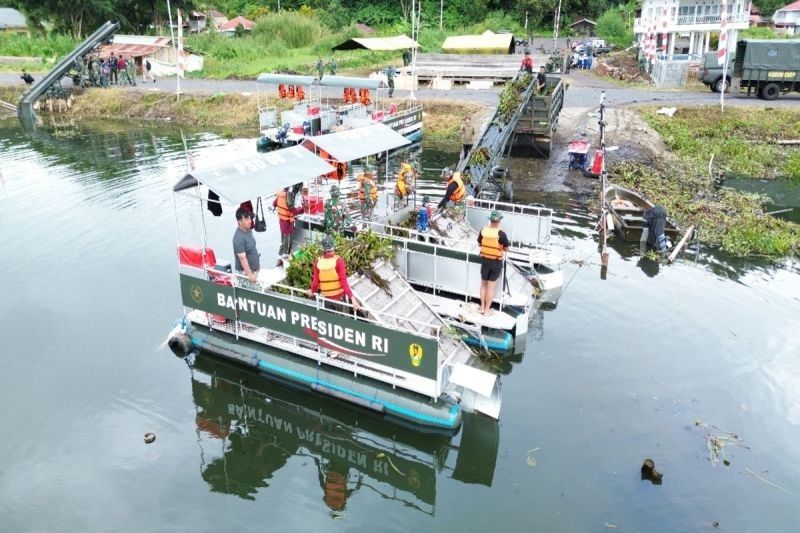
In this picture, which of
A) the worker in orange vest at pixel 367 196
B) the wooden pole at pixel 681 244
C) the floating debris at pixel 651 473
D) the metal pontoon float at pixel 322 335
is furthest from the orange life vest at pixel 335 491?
the wooden pole at pixel 681 244

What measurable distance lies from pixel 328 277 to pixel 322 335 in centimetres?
120

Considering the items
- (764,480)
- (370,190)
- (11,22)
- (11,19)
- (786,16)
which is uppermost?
(11,19)

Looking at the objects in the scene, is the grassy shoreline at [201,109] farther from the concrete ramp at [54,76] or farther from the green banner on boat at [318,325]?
the green banner on boat at [318,325]

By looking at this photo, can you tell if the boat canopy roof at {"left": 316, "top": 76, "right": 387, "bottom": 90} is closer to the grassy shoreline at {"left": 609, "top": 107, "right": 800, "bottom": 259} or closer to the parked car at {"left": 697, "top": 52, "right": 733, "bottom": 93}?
the grassy shoreline at {"left": 609, "top": 107, "right": 800, "bottom": 259}

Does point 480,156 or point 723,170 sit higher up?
point 480,156

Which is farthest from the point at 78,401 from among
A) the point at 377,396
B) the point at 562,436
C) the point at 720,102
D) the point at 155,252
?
the point at 720,102

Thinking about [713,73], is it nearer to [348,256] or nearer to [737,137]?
[737,137]

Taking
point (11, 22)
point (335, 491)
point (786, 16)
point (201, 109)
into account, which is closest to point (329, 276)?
point (335, 491)

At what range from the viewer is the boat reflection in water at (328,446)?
10758 millimetres

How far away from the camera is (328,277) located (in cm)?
1239

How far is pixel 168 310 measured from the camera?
1634 cm

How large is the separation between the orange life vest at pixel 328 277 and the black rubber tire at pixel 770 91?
119 ft

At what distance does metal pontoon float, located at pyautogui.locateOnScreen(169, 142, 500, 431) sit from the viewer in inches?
463

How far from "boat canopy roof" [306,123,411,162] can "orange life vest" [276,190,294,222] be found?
1.71 metres
